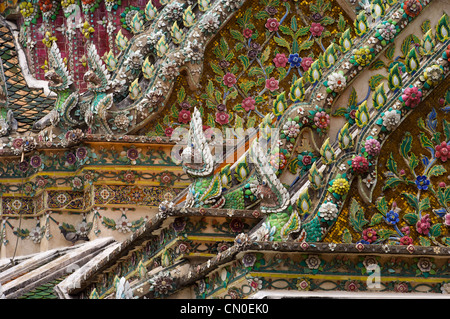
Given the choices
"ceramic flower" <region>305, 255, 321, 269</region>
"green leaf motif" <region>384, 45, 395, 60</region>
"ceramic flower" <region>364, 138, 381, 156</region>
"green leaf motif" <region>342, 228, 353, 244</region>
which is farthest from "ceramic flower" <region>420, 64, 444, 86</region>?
"ceramic flower" <region>305, 255, 321, 269</region>

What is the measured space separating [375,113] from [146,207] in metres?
5.28

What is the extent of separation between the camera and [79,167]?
21.9 m

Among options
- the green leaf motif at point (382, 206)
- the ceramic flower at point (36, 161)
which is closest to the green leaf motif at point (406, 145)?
the green leaf motif at point (382, 206)

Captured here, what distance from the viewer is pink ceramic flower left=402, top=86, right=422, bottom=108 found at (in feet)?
55.4

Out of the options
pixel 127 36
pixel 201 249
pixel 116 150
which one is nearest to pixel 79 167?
pixel 116 150

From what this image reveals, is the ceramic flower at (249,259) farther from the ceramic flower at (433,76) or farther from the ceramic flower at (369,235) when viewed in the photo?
the ceramic flower at (433,76)

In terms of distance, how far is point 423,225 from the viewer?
16562 millimetres

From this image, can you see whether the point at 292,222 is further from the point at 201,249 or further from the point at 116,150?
the point at 116,150

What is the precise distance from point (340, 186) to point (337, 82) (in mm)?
1386

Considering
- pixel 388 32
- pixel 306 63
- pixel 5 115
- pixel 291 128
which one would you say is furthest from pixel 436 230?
pixel 5 115

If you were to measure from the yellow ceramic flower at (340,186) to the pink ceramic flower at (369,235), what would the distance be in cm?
41

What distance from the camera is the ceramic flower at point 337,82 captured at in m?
17.5

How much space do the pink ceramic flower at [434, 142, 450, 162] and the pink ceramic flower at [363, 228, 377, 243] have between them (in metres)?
0.99

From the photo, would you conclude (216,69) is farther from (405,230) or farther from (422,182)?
(405,230)
